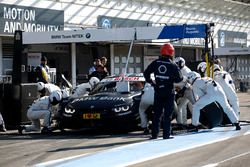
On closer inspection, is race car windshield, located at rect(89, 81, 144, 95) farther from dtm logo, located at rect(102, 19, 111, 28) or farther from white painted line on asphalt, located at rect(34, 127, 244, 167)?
dtm logo, located at rect(102, 19, 111, 28)

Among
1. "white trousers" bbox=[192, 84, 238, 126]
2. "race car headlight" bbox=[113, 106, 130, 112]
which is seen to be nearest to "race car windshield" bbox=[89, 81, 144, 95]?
"race car headlight" bbox=[113, 106, 130, 112]

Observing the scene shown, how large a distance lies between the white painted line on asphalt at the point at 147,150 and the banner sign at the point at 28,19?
521 inches

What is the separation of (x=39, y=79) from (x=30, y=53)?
8.77 m

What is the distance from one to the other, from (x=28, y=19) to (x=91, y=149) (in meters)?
15.0

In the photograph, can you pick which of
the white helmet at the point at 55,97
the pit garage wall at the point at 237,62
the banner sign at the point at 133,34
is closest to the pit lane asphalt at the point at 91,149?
the white helmet at the point at 55,97

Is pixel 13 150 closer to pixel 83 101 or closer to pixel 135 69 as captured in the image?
pixel 83 101

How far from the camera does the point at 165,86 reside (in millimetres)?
10883

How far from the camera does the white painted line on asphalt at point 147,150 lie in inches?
334

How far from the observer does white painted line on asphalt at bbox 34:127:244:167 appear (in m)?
8.49

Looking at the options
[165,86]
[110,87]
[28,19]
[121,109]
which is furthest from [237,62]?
[165,86]

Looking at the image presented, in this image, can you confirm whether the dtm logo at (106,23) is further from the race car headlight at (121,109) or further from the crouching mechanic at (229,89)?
the race car headlight at (121,109)

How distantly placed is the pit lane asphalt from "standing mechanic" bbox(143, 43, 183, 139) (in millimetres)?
557

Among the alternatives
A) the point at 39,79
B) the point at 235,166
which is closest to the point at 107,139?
the point at 235,166

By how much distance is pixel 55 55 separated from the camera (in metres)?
27.2
